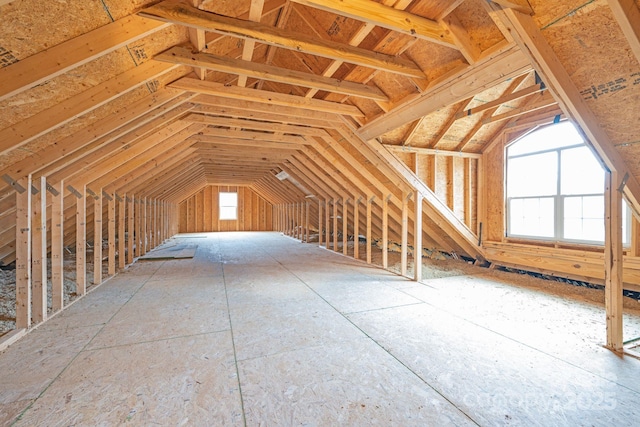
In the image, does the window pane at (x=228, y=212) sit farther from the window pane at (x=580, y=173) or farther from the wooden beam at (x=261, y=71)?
the window pane at (x=580, y=173)

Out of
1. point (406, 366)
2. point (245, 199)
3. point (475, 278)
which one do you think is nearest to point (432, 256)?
point (475, 278)

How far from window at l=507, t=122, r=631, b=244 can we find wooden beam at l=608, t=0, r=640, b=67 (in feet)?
10.9

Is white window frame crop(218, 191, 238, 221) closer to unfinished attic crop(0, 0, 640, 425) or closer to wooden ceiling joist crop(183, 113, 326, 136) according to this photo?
unfinished attic crop(0, 0, 640, 425)

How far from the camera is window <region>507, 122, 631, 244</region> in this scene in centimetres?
398

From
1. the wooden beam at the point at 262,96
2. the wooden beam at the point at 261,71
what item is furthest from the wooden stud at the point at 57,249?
the wooden beam at the point at 261,71

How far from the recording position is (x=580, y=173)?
13.5 ft

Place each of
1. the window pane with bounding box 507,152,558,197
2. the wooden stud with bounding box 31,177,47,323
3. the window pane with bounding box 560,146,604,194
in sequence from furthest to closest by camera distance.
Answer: the window pane with bounding box 507,152,558,197, the window pane with bounding box 560,146,604,194, the wooden stud with bounding box 31,177,47,323

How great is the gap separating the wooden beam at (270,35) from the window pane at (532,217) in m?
3.34

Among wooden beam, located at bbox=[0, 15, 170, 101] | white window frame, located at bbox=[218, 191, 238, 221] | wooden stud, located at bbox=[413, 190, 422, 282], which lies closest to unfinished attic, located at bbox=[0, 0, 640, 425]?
wooden beam, located at bbox=[0, 15, 170, 101]

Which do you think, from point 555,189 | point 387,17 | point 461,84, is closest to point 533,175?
point 555,189

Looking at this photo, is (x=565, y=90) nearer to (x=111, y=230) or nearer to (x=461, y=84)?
(x=461, y=84)

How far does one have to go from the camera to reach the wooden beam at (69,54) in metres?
1.52

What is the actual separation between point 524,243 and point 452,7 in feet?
13.7

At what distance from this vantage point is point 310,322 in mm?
2611
